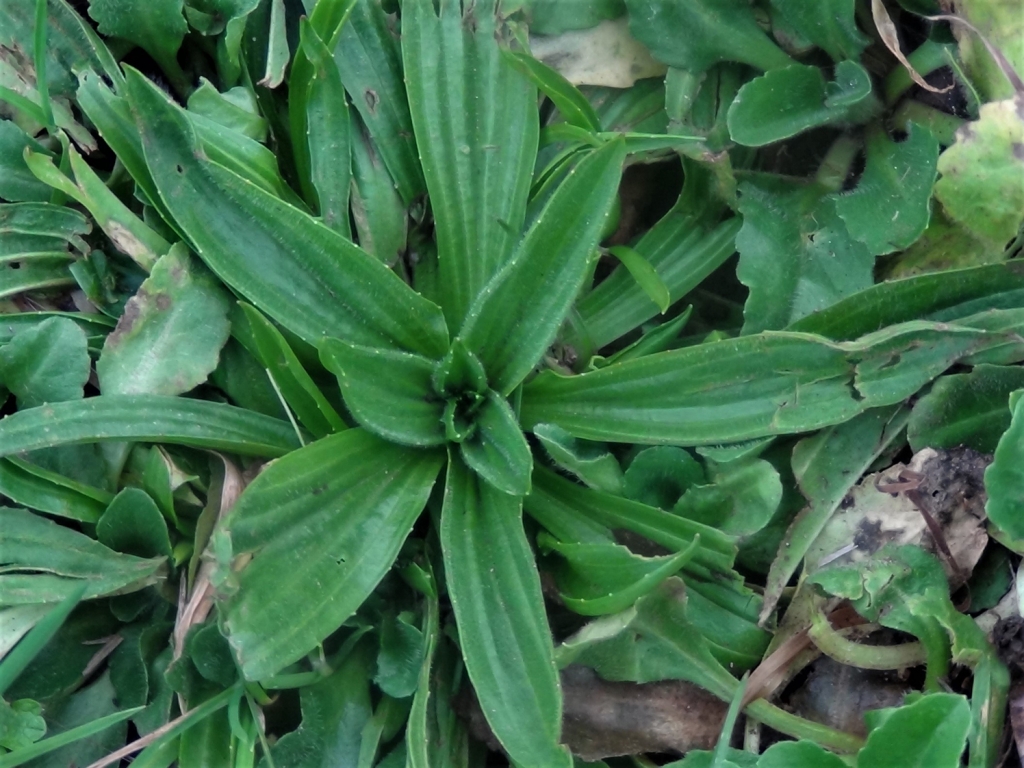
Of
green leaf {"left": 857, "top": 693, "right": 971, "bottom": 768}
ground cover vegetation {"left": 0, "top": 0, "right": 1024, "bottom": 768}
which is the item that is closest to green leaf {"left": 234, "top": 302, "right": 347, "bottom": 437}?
ground cover vegetation {"left": 0, "top": 0, "right": 1024, "bottom": 768}

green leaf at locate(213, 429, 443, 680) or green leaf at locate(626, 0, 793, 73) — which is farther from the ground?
green leaf at locate(626, 0, 793, 73)

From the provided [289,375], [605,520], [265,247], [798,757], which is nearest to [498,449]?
[605,520]

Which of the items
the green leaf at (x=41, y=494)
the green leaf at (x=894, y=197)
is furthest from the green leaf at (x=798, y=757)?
the green leaf at (x=41, y=494)

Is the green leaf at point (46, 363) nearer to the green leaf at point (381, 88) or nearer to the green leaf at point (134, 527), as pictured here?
the green leaf at point (134, 527)

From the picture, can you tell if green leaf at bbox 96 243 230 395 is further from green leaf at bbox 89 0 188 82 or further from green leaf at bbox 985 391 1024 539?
green leaf at bbox 985 391 1024 539

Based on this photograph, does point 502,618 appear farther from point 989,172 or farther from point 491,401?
point 989,172

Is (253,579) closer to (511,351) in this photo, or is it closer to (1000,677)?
(511,351)

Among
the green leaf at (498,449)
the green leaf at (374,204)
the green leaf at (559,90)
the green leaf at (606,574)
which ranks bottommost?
the green leaf at (606,574)
